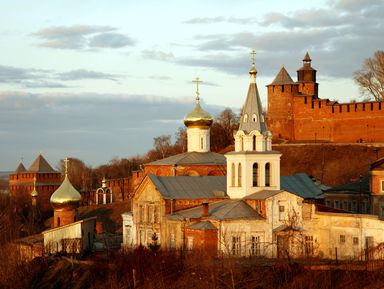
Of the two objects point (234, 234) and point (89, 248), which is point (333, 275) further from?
point (89, 248)

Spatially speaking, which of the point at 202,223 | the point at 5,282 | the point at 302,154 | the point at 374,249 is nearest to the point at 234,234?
the point at 202,223

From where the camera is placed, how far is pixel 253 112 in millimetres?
32781

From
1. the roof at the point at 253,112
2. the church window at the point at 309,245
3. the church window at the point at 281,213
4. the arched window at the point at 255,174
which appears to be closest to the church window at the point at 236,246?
the church window at the point at 281,213

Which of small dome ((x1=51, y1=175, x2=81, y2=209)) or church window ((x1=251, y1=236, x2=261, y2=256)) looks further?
small dome ((x1=51, y1=175, x2=81, y2=209))

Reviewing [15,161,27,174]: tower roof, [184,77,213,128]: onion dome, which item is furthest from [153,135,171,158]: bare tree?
[184,77,213,128]: onion dome

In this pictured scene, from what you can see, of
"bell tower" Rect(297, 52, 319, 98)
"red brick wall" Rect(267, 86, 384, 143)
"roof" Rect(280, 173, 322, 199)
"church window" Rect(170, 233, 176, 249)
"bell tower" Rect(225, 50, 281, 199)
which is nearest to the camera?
"church window" Rect(170, 233, 176, 249)

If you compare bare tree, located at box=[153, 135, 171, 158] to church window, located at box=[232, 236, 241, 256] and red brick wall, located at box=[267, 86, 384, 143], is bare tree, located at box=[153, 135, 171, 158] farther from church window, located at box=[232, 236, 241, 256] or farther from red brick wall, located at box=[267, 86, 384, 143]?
church window, located at box=[232, 236, 241, 256]

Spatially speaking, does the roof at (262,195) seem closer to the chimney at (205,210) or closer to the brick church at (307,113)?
the chimney at (205,210)

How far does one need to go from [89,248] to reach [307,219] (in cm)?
863

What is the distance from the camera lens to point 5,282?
80.4 ft

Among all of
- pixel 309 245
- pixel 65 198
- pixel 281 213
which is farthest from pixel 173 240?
pixel 65 198

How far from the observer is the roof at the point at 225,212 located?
98.6 ft

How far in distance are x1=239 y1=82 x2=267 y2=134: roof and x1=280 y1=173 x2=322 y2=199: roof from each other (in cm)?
499

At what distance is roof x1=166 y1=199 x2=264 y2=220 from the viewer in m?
30.1
